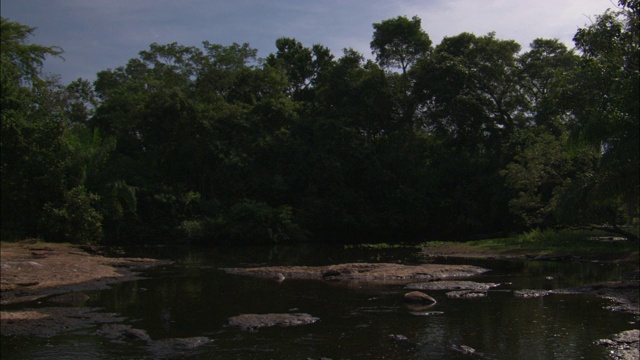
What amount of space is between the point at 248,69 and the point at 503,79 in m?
19.9

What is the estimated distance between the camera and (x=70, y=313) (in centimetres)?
1273

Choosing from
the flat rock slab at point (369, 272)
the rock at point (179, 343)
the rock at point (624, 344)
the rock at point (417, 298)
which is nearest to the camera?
the rock at point (624, 344)

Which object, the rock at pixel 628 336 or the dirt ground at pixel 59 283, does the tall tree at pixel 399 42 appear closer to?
the dirt ground at pixel 59 283

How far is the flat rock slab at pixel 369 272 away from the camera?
1894 centimetres

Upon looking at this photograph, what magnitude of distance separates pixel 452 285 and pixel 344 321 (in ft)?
18.6

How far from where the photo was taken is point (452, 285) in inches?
665

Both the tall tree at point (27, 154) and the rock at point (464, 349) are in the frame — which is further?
the tall tree at point (27, 154)

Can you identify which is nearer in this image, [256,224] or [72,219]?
[72,219]

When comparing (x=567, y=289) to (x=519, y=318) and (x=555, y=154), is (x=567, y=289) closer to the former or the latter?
(x=519, y=318)

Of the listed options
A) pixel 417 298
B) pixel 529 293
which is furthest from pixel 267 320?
pixel 529 293

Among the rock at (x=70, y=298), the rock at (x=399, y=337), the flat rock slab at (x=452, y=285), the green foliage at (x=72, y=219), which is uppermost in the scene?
the green foliage at (x=72, y=219)

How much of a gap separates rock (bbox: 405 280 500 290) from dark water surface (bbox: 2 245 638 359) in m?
0.62

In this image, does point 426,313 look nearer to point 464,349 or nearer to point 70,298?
point 464,349

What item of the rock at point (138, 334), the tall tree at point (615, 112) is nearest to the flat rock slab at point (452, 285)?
the tall tree at point (615, 112)
